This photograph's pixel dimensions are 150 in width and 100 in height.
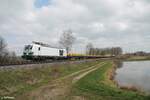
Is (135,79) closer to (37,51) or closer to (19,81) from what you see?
(37,51)

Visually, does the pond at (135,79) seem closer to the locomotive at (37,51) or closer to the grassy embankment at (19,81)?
the grassy embankment at (19,81)

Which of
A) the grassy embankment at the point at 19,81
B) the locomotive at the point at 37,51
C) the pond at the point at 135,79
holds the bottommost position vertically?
the pond at the point at 135,79

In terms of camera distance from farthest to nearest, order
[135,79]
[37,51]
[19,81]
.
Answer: [37,51] → [135,79] → [19,81]

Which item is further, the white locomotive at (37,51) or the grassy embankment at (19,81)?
the white locomotive at (37,51)

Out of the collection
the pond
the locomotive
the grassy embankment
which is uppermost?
the locomotive

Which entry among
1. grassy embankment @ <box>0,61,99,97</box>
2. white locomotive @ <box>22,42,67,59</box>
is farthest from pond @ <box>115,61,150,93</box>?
white locomotive @ <box>22,42,67,59</box>

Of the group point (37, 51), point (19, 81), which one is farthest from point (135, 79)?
point (19, 81)

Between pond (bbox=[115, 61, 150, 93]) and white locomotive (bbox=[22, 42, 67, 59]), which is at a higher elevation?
white locomotive (bbox=[22, 42, 67, 59])

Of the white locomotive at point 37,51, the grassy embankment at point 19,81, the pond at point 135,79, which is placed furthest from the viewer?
the white locomotive at point 37,51

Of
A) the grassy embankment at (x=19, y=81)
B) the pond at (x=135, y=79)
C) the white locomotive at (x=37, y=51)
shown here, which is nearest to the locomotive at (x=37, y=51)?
the white locomotive at (x=37, y=51)

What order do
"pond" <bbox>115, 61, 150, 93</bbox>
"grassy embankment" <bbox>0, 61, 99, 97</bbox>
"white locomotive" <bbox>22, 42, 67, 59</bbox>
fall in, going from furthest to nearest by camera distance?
"white locomotive" <bbox>22, 42, 67, 59</bbox>
"pond" <bbox>115, 61, 150, 93</bbox>
"grassy embankment" <bbox>0, 61, 99, 97</bbox>

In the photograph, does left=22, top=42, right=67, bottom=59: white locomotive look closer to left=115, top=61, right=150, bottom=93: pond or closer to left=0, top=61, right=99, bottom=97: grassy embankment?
left=0, top=61, right=99, bottom=97: grassy embankment

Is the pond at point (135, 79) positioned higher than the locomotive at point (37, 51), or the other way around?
the locomotive at point (37, 51)

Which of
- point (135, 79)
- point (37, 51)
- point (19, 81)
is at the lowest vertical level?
point (135, 79)
